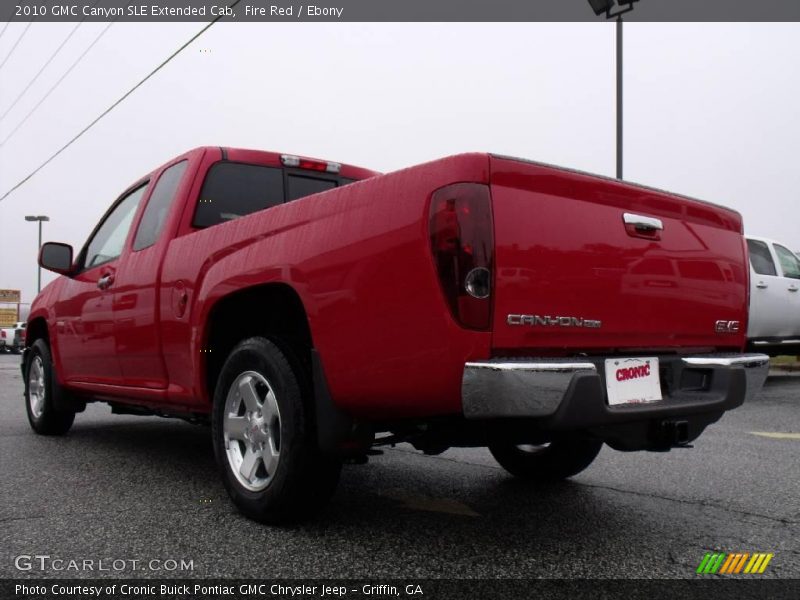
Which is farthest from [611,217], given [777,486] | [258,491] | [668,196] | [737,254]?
[777,486]

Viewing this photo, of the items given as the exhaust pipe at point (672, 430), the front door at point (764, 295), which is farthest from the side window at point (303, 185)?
the front door at point (764, 295)

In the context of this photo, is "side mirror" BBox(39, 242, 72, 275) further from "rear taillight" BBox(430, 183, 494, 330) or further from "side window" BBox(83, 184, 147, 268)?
"rear taillight" BBox(430, 183, 494, 330)

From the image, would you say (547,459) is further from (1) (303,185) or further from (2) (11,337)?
(2) (11,337)

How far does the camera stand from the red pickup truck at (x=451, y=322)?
235 cm

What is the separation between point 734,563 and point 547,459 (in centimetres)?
140

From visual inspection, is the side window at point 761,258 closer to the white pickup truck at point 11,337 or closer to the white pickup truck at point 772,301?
the white pickup truck at point 772,301

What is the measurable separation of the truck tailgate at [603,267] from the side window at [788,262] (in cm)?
921

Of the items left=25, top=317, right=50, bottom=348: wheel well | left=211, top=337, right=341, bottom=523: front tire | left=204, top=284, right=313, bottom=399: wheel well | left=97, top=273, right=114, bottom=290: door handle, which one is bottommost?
left=211, top=337, right=341, bottom=523: front tire

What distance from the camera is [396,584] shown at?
7.97 feet

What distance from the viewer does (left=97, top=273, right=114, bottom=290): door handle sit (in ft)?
15.0

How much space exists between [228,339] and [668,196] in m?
2.14

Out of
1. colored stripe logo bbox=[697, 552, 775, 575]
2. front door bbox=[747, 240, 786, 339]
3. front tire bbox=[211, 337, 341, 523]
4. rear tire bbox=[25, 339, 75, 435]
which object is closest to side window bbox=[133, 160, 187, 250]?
front tire bbox=[211, 337, 341, 523]

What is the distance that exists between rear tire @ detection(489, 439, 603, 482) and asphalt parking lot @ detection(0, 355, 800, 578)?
89 mm
